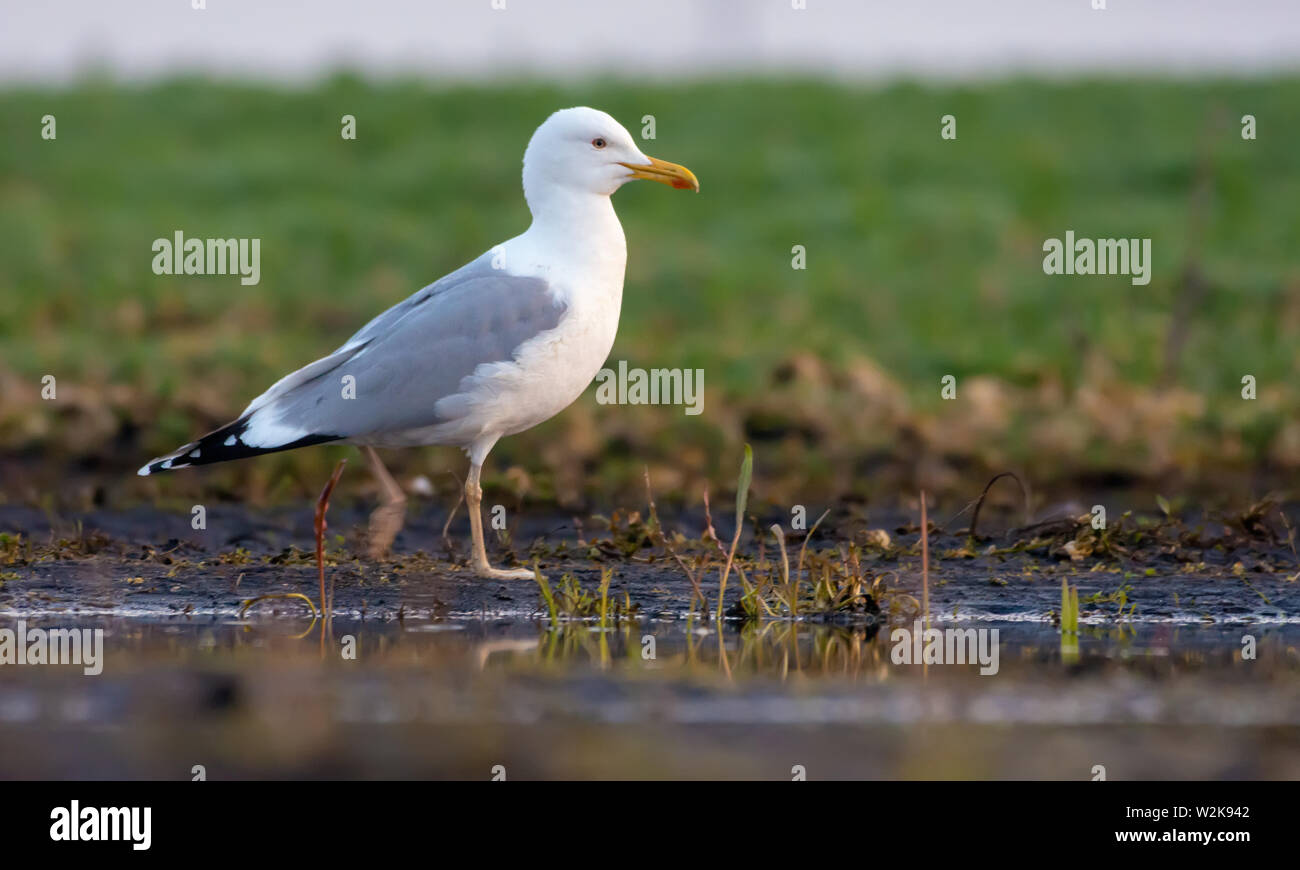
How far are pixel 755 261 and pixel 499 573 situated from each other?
8365 millimetres

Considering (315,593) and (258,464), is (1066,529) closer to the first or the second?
(315,593)

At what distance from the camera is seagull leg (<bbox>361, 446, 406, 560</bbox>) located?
7.34 m

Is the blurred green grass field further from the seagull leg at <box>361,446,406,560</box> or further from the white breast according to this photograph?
the white breast

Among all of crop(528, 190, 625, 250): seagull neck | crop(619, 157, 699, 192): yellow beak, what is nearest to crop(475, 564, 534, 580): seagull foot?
A: crop(528, 190, 625, 250): seagull neck

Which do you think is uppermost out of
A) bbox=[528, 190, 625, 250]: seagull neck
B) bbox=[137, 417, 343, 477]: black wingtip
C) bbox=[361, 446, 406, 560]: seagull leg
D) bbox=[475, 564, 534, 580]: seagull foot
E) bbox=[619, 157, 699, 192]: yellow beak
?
bbox=[619, 157, 699, 192]: yellow beak

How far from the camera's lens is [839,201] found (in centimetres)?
1633

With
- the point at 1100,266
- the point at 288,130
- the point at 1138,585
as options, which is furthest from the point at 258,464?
the point at 288,130

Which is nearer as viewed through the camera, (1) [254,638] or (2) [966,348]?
(1) [254,638]

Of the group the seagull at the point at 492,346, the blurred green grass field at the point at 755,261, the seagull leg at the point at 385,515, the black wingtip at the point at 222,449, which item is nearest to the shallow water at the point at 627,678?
the seagull leg at the point at 385,515

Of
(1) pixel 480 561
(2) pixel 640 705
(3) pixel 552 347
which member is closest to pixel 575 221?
(3) pixel 552 347

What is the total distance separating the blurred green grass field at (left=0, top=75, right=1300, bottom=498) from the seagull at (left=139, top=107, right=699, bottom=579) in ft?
5.84

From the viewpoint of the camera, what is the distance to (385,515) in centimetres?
738

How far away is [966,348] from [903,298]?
1514 millimetres

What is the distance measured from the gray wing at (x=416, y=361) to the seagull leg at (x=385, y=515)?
426mm
